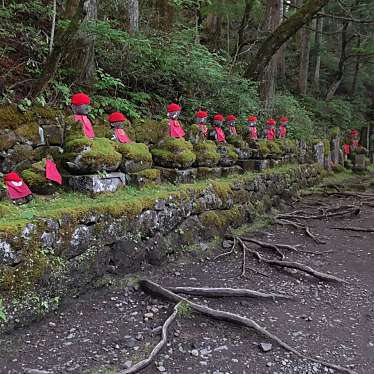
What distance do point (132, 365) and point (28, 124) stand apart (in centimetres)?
258

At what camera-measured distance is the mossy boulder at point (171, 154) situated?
5578mm

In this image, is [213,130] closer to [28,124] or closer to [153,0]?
[28,124]

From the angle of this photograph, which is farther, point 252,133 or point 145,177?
point 252,133

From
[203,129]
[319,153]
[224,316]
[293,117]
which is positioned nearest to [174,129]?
[203,129]

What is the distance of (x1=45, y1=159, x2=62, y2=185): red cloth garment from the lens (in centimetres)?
401

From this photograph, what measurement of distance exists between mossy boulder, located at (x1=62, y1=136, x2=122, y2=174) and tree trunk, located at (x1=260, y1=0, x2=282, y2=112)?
20.0 feet

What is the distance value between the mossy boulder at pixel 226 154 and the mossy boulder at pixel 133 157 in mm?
2109

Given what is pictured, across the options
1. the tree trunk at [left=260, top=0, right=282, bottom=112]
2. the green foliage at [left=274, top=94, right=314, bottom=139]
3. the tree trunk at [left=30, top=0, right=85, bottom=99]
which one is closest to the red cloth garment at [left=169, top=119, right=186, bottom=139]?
the tree trunk at [left=30, top=0, right=85, bottom=99]

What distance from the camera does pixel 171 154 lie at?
5.58 meters

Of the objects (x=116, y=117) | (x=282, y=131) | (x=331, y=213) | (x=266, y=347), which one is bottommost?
(x=331, y=213)

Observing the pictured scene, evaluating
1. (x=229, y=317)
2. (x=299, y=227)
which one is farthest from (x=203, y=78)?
(x=229, y=317)

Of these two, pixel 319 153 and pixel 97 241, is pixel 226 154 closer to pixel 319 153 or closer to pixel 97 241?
pixel 97 241

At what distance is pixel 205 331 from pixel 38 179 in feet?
6.96

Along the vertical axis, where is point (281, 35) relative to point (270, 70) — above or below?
above
